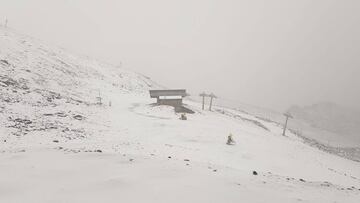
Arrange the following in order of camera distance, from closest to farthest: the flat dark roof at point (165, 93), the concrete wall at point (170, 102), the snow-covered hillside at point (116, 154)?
the snow-covered hillside at point (116, 154) → the concrete wall at point (170, 102) → the flat dark roof at point (165, 93)

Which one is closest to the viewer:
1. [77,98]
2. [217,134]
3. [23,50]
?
[217,134]

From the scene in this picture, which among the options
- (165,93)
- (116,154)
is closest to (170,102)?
(165,93)

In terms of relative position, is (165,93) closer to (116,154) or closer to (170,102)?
(170,102)

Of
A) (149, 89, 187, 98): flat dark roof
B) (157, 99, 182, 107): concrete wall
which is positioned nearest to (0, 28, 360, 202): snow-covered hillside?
A: (149, 89, 187, 98): flat dark roof

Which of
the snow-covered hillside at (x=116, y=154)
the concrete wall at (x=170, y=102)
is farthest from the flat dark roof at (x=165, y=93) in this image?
the snow-covered hillside at (x=116, y=154)

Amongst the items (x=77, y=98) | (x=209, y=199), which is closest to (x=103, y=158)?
(x=209, y=199)

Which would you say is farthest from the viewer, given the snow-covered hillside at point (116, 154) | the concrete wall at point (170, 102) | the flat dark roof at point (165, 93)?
the flat dark roof at point (165, 93)

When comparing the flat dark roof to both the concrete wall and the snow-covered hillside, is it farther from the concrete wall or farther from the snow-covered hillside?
the snow-covered hillside

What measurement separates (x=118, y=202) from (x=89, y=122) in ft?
73.8

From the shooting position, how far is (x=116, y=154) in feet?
36.9

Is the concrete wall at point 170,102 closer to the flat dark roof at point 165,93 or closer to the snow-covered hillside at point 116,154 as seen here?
the flat dark roof at point 165,93

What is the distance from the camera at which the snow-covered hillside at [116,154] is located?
7.79 metres

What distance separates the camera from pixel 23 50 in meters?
51.2

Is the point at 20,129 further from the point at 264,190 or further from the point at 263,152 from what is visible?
the point at 263,152
